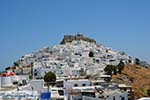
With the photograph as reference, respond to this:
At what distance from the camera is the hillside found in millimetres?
65887

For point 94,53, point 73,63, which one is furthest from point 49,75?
point 94,53

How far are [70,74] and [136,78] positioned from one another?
49.4 ft

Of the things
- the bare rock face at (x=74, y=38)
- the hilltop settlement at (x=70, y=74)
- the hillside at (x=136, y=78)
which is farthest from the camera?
the bare rock face at (x=74, y=38)

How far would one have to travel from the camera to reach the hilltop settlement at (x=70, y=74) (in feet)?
118

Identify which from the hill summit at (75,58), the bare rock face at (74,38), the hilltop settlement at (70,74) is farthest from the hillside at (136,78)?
the bare rock face at (74,38)

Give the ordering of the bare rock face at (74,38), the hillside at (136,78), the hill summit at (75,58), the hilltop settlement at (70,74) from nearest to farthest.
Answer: the hilltop settlement at (70,74) < the hillside at (136,78) < the hill summit at (75,58) < the bare rock face at (74,38)

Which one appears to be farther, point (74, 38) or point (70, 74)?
point (74, 38)

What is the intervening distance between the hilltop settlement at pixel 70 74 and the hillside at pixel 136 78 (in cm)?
153

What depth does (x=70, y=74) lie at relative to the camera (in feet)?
246

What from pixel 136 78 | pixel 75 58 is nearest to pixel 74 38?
pixel 75 58

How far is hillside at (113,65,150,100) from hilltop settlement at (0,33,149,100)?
60.3 inches

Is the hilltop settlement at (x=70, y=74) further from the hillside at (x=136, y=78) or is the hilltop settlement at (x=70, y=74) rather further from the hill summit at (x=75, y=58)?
the hillside at (x=136, y=78)

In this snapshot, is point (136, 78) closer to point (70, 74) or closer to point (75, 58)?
point (70, 74)

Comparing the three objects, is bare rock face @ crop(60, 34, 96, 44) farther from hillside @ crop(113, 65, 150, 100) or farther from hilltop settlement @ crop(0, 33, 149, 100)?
hillside @ crop(113, 65, 150, 100)
